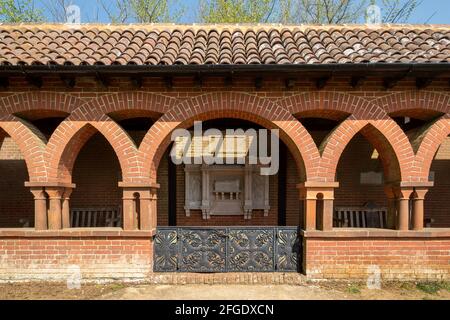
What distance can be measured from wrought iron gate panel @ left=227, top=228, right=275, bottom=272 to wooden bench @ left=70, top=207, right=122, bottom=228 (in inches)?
126

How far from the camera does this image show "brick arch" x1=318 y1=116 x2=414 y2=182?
15.4 ft

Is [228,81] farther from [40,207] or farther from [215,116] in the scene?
[40,207]

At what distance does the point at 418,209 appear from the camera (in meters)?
4.75

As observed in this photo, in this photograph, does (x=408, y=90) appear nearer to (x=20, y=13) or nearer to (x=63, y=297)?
(x=63, y=297)

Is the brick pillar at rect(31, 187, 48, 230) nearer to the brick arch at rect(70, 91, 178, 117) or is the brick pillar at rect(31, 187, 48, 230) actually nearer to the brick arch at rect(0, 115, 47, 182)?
the brick arch at rect(0, 115, 47, 182)

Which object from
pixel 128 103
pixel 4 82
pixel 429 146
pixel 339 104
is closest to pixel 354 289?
pixel 429 146

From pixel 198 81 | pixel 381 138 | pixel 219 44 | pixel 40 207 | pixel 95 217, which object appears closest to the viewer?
pixel 198 81

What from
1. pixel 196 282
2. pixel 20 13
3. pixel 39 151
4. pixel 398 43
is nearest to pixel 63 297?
pixel 196 282

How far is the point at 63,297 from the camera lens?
4.30 metres

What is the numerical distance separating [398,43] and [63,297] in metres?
7.04

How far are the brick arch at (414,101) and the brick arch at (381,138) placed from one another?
0.87ft

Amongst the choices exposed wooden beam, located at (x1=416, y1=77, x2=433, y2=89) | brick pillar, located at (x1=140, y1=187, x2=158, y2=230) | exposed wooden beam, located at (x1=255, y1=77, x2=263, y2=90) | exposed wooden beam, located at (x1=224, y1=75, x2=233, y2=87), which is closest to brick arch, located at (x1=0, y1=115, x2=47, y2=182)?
brick pillar, located at (x1=140, y1=187, x2=158, y2=230)

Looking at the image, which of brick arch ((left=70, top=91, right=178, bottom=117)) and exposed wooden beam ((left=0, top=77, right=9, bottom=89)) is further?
brick arch ((left=70, top=91, right=178, bottom=117))

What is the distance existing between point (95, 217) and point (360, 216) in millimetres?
6439
